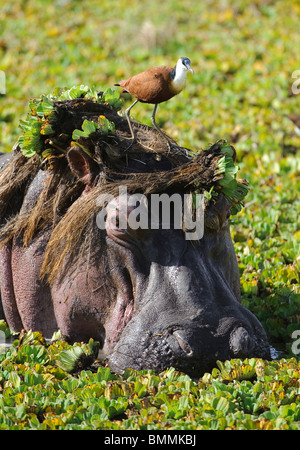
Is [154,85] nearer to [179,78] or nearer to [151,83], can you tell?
[151,83]

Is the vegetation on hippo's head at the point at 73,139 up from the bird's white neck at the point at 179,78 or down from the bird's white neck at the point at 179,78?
down

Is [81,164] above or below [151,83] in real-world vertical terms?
below

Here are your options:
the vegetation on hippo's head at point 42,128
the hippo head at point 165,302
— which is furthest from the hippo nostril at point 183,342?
the vegetation on hippo's head at point 42,128

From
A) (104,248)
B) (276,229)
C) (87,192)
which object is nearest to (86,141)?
(87,192)

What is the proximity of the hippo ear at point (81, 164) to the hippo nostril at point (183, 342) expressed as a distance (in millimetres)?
907

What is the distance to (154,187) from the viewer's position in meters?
3.71

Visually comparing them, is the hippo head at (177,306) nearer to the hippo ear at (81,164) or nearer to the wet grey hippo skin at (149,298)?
the wet grey hippo skin at (149,298)

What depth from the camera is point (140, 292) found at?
3660 millimetres

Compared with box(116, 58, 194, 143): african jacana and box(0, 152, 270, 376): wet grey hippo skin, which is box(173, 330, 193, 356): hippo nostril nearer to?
box(0, 152, 270, 376): wet grey hippo skin

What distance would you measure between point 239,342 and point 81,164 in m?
1.17

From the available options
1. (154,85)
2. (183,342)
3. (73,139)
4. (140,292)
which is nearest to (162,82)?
(154,85)

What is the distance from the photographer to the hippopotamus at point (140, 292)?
3.52m

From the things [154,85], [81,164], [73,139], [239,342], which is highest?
[154,85]

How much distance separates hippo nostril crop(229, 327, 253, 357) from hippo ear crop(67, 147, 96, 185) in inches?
40.5
